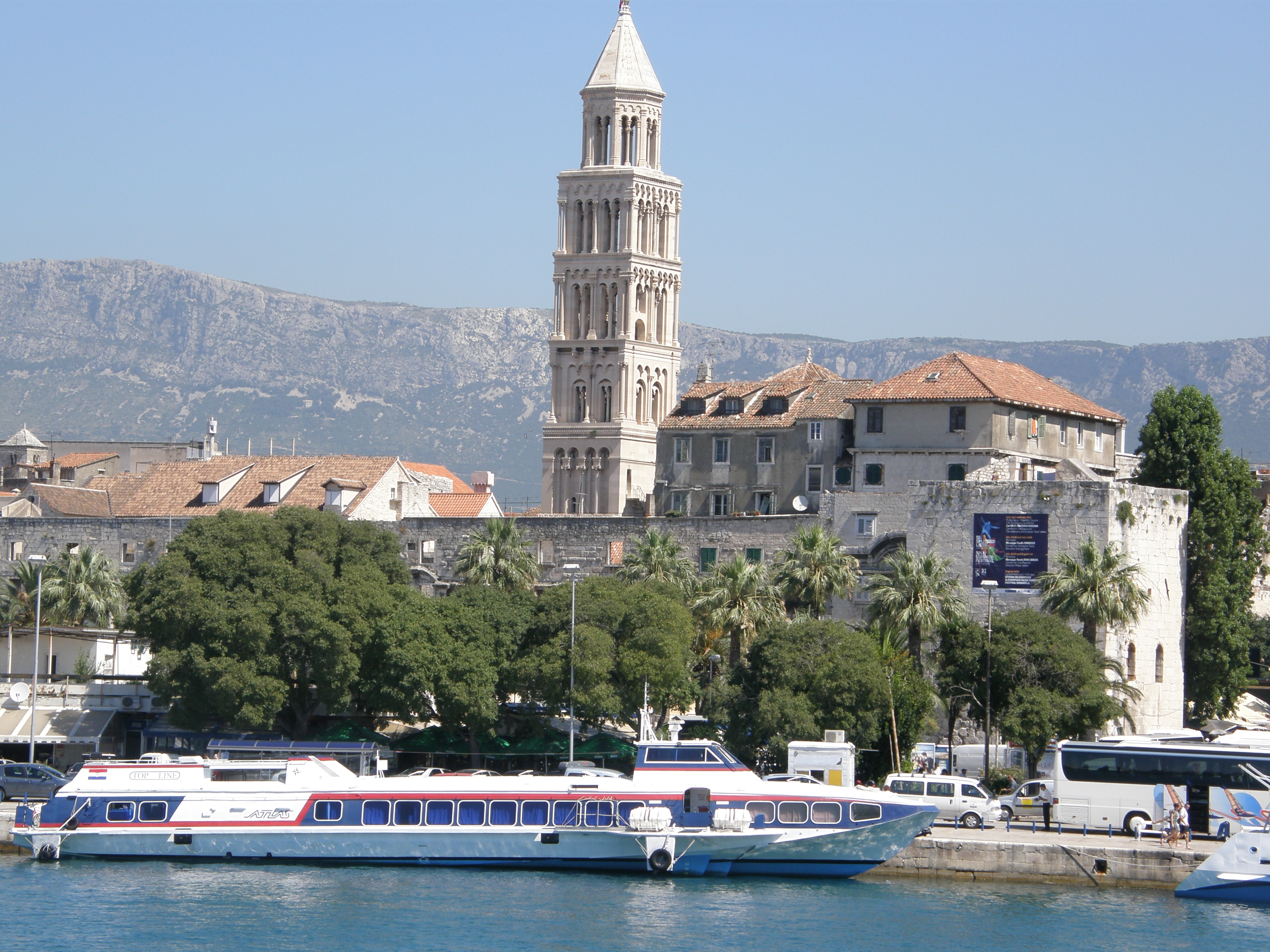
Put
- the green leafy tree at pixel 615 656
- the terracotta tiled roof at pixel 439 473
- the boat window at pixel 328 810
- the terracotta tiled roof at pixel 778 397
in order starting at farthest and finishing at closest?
the terracotta tiled roof at pixel 439 473 < the terracotta tiled roof at pixel 778 397 < the green leafy tree at pixel 615 656 < the boat window at pixel 328 810

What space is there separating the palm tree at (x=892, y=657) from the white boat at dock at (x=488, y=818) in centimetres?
924

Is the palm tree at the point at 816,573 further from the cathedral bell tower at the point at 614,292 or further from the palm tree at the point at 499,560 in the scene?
the cathedral bell tower at the point at 614,292

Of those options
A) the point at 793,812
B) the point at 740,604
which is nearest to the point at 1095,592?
the point at 740,604

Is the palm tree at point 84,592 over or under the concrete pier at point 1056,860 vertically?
over

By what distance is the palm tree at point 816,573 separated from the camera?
7488 cm

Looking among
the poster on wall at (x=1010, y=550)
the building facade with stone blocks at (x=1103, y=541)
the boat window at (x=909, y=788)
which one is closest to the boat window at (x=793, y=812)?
the boat window at (x=909, y=788)

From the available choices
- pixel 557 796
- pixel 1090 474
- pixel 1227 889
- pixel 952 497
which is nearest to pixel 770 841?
pixel 557 796

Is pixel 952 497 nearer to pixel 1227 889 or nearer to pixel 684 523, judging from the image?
pixel 684 523

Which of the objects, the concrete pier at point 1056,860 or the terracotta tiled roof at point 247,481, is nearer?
the concrete pier at point 1056,860

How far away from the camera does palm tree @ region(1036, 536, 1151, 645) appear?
7162 centimetres

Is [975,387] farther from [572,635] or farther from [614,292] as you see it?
[614,292]

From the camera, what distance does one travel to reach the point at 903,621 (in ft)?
233

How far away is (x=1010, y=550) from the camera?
76562 mm

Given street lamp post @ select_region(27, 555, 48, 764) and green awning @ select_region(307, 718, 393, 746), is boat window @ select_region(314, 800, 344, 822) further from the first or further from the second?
street lamp post @ select_region(27, 555, 48, 764)
